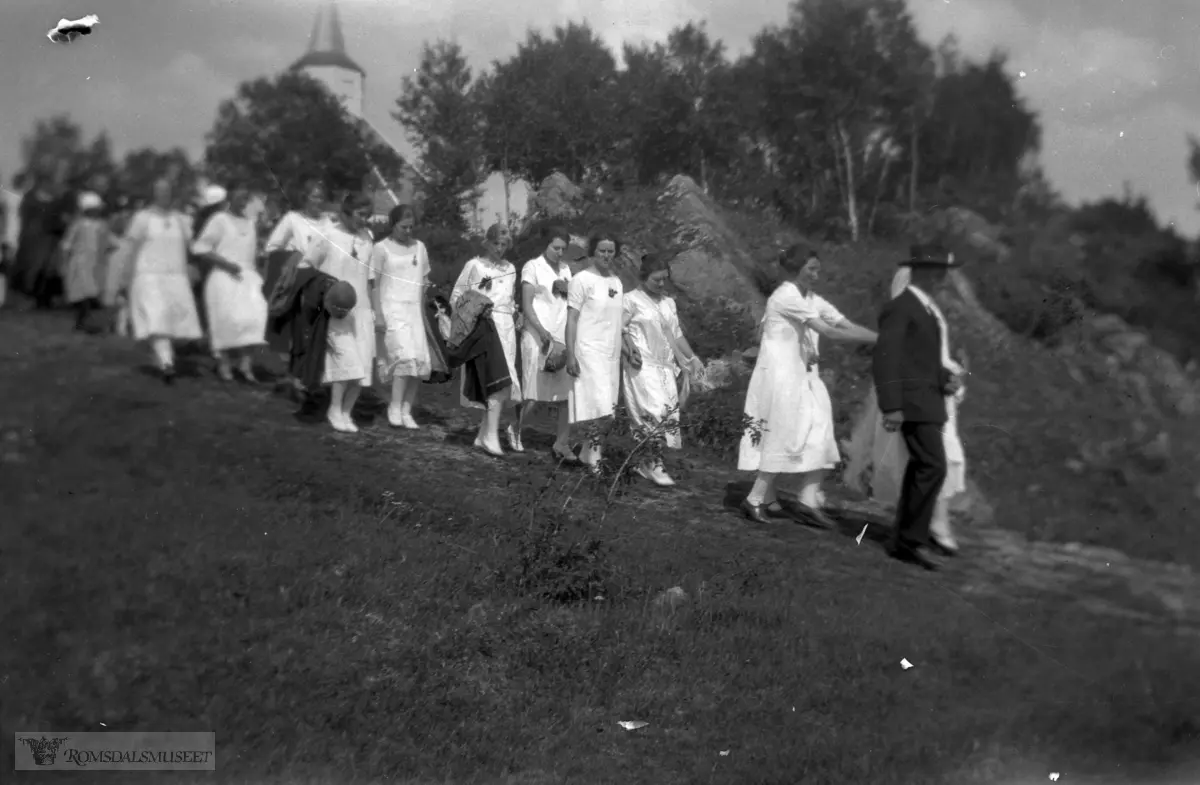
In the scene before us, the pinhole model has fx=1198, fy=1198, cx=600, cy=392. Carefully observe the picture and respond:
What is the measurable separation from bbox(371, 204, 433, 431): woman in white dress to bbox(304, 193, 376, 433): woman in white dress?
5 centimetres

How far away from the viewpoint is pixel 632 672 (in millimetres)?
4387

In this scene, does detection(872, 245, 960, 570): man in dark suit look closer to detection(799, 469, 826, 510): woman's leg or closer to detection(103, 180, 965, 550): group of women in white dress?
detection(103, 180, 965, 550): group of women in white dress

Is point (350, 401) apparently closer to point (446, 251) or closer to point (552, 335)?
point (446, 251)

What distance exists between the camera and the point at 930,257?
453cm

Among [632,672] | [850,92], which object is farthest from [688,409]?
[850,92]

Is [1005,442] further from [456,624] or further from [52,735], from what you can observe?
[52,735]

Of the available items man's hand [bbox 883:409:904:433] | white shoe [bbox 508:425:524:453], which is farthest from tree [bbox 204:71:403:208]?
man's hand [bbox 883:409:904:433]

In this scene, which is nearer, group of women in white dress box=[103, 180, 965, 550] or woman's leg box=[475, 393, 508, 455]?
group of women in white dress box=[103, 180, 965, 550]

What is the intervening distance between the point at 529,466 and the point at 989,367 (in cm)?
179

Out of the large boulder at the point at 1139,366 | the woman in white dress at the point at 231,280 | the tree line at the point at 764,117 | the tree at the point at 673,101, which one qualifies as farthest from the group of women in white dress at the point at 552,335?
the large boulder at the point at 1139,366

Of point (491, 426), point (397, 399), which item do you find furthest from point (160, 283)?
point (491, 426)

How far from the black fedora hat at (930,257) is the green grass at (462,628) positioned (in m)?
1.10

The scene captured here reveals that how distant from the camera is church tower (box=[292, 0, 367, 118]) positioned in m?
4.36

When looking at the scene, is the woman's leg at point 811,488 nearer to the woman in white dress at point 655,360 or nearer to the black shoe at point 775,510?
the black shoe at point 775,510
